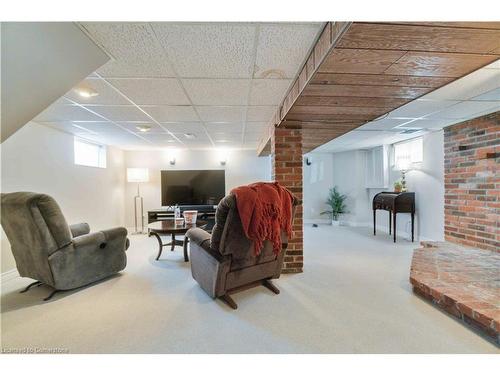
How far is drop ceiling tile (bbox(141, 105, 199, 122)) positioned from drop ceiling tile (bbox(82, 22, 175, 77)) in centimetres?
83

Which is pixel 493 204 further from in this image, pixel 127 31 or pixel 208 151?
pixel 208 151

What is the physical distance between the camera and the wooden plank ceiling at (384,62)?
115 centimetres

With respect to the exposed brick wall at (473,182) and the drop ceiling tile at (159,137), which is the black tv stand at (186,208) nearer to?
the drop ceiling tile at (159,137)

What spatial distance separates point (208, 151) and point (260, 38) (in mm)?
4407

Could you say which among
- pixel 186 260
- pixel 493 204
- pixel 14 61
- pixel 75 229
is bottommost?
pixel 186 260

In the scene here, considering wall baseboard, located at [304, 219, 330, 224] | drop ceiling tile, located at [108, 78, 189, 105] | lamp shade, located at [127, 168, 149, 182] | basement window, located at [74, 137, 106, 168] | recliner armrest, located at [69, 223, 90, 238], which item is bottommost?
wall baseboard, located at [304, 219, 330, 224]

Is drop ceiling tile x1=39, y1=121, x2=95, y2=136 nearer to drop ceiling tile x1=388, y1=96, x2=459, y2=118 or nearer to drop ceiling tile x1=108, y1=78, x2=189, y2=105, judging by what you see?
drop ceiling tile x1=108, y1=78, x2=189, y2=105

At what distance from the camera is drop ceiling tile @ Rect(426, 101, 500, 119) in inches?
104

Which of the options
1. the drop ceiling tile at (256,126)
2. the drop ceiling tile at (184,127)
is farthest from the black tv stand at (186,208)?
the drop ceiling tile at (256,126)

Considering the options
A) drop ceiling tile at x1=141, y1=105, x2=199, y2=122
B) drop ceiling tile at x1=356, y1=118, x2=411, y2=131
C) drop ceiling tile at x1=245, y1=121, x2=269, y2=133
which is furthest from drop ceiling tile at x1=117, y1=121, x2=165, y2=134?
drop ceiling tile at x1=356, y1=118, x2=411, y2=131

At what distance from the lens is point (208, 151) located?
569 cm
